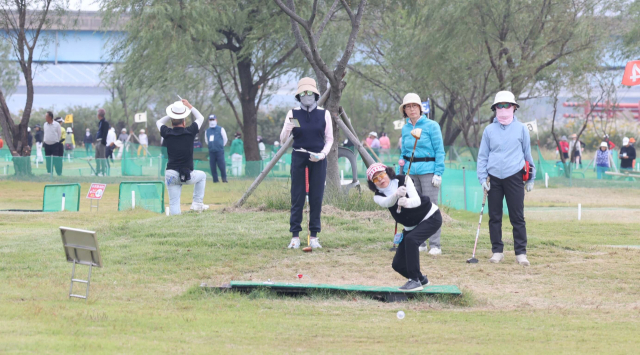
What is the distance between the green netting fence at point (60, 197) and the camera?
53.6 ft

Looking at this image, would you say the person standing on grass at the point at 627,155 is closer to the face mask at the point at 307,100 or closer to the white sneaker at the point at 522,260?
the white sneaker at the point at 522,260

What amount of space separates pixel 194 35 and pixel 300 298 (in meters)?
18.9

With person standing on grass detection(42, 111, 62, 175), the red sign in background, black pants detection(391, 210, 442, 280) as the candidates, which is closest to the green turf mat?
black pants detection(391, 210, 442, 280)

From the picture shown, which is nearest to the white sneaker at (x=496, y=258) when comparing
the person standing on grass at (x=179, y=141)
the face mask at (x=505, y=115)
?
the face mask at (x=505, y=115)

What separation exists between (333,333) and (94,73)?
6037 cm

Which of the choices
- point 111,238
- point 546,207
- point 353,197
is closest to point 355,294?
point 111,238

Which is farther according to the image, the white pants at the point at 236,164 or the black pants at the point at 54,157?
the white pants at the point at 236,164

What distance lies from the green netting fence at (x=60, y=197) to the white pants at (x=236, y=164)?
30.3 feet

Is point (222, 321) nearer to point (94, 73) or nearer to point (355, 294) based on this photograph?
point (355, 294)

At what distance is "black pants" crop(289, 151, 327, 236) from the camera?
33.0 feet

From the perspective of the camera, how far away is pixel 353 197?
43.9 feet

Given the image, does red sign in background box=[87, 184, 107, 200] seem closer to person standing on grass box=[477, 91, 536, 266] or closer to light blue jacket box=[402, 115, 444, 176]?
light blue jacket box=[402, 115, 444, 176]

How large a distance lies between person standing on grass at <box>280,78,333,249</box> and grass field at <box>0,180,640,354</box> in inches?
18.2

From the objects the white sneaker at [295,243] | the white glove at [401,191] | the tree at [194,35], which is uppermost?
the tree at [194,35]
